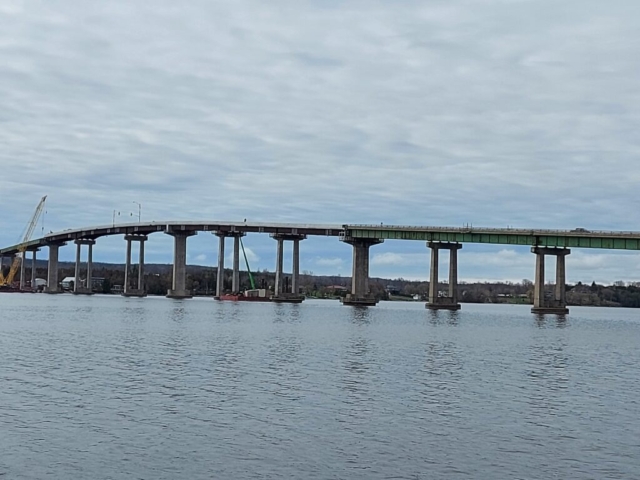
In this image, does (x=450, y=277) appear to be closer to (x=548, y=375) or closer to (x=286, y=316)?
(x=286, y=316)

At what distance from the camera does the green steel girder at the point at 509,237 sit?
133 metres

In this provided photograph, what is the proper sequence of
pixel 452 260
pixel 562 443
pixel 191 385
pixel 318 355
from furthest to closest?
pixel 452 260 → pixel 318 355 → pixel 191 385 → pixel 562 443

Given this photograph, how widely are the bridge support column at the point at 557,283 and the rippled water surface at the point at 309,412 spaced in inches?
3227

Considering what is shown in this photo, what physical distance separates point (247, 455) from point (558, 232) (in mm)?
120135

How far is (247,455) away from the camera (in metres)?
26.7

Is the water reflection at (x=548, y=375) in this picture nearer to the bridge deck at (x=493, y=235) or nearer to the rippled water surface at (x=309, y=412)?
the rippled water surface at (x=309, y=412)

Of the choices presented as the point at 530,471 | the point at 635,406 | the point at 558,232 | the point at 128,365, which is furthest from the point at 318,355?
the point at 558,232

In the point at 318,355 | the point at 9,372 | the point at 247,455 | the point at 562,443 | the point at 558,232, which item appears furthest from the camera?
the point at 558,232

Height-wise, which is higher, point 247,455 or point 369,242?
point 369,242

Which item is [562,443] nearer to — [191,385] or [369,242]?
[191,385]

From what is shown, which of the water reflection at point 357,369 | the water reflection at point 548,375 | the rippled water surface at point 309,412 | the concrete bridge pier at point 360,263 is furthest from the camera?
the concrete bridge pier at point 360,263

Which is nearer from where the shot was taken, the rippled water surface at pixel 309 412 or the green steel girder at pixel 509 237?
the rippled water surface at pixel 309 412

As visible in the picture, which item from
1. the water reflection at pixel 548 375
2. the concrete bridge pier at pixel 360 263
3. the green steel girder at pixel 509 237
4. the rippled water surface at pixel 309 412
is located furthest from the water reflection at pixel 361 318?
the rippled water surface at pixel 309 412

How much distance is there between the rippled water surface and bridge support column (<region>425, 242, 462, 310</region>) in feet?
305
